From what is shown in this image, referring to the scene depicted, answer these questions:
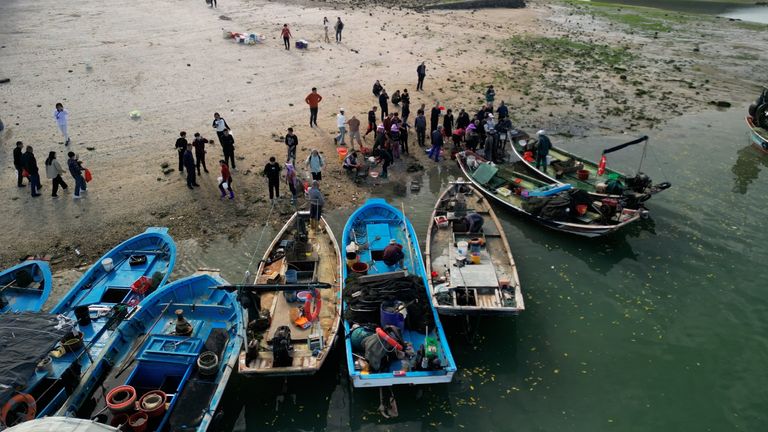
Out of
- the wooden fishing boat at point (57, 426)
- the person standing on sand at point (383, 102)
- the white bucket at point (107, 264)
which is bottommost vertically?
the white bucket at point (107, 264)

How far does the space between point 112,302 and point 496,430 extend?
1013 cm

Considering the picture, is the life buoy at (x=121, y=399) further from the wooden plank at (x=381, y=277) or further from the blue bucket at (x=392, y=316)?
the wooden plank at (x=381, y=277)

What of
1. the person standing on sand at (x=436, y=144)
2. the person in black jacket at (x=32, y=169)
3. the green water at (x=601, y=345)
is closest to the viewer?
the green water at (x=601, y=345)

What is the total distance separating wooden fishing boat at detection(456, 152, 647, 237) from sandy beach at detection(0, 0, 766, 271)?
12.7 feet

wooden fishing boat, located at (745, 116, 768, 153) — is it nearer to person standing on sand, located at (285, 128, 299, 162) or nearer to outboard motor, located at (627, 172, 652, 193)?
outboard motor, located at (627, 172, 652, 193)

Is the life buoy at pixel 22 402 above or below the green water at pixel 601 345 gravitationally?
above

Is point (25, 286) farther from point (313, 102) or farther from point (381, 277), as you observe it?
point (313, 102)

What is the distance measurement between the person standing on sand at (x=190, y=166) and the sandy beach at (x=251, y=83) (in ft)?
1.42

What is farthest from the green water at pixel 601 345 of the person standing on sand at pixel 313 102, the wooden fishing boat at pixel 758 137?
the person standing on sand at pixel 313 102

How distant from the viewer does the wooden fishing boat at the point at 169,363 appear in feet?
31.3

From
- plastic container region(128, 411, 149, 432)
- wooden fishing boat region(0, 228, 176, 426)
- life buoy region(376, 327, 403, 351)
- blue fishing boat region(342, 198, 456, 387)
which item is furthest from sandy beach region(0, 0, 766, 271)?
life buoy region(376, 327, 403, 351)

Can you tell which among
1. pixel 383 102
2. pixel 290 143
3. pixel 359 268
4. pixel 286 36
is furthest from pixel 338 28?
pixel 359 268

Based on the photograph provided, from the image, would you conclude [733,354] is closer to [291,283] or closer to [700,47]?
[291,283]

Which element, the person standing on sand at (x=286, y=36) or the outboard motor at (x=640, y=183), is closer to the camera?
the outboard motor at (x=640, y=183)
